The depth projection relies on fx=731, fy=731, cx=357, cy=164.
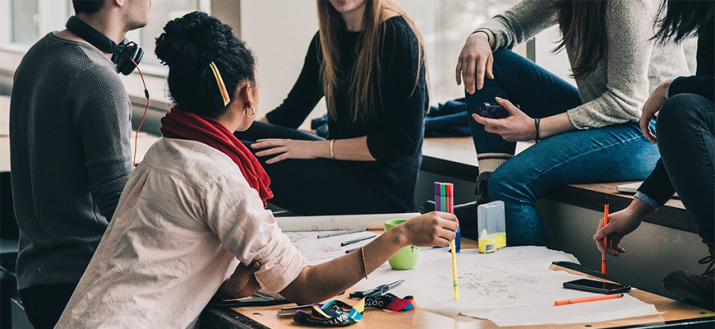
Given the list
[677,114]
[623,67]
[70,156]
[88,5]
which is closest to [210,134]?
[70,156]

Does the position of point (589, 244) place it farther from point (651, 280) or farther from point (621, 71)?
point (621, 71)

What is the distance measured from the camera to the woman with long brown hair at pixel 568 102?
1685 millimetres

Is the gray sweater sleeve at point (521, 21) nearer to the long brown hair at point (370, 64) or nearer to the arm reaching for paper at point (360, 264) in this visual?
the long brown hair at point (370, 64)

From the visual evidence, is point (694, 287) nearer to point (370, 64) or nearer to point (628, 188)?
point (628, 188)

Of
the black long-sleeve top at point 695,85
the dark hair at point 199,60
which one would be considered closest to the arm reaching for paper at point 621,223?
the black long-sleeve top at point 695,85

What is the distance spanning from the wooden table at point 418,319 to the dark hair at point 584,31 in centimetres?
69

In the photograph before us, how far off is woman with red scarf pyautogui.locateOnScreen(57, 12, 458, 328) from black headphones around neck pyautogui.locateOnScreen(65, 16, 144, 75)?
1.27ft

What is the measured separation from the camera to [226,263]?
47.1 inches

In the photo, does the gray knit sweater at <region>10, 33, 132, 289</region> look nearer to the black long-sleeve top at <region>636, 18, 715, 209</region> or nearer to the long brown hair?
the long brown hair

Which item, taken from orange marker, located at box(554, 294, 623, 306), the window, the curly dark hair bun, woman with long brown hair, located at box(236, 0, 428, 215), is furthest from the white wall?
orange marker, located at box(554, 294, 623, 306)

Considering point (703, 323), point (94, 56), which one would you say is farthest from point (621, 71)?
point (94, 56)

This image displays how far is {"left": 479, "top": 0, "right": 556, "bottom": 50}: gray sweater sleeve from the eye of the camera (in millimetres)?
1898

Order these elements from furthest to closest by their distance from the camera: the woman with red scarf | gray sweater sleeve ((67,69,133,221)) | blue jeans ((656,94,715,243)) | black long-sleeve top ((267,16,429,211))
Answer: black long-sleeve top ((267,16,429,211)) → gray sweater sleeve ((67,69,133,221)) → blue jeans ((656,94,715,243)) → the woman with red scarf

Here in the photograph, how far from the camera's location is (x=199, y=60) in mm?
1146
